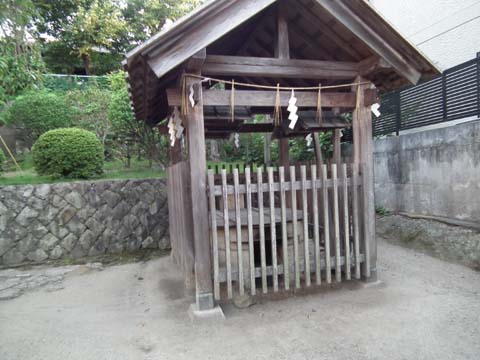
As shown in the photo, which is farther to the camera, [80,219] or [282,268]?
[80,219]

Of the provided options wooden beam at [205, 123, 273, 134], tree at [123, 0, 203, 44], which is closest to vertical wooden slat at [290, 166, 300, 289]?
wooden beam at [205, 123, 273, 134]

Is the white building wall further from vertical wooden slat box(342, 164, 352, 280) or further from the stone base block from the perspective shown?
the stone base block

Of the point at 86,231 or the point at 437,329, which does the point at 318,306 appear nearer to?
the point at 437,329

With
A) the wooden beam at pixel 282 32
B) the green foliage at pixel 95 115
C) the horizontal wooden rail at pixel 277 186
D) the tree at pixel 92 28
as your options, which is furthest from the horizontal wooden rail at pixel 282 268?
the tree at pixel 92 28

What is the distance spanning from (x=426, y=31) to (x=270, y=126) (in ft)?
18.6

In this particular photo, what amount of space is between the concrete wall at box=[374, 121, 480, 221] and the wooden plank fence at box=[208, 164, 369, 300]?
2281mm

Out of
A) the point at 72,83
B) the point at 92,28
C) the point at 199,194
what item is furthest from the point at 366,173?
the point at 92,28

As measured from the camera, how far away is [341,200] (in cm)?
460

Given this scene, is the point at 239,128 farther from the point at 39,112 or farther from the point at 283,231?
the point at 39,112

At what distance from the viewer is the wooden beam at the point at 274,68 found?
3824mm

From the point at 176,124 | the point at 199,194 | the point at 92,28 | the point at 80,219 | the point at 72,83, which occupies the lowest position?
the point at 80,219

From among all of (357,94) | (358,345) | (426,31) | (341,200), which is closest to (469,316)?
(358,345)

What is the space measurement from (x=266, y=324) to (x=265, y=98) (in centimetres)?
272

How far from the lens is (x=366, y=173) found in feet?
14.1
